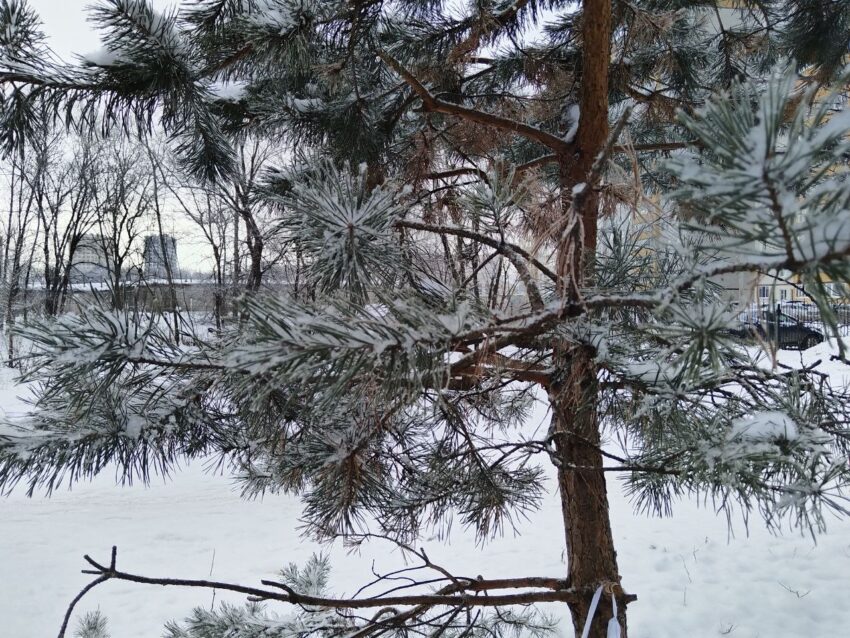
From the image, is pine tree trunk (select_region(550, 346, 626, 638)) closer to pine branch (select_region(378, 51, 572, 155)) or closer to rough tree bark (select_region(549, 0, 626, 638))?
rough tree bark (select_region(549, 0, 626, 638))

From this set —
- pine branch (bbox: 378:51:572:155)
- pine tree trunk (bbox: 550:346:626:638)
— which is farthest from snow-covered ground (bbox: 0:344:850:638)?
pine branch (bbox: 378:51:572:155)

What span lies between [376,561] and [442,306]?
3490mm

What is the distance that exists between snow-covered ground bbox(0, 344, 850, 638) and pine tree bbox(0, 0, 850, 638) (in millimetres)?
1686

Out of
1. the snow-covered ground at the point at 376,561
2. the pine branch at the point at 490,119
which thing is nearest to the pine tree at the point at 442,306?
the pine branch at the point at 490,119

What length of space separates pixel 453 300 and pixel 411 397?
14 centimetres

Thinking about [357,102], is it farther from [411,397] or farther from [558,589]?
[558,589]

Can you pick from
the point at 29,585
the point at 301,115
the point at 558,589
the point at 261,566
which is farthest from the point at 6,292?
the point at 558,589

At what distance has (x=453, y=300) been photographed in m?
0.65

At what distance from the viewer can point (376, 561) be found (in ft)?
12.3

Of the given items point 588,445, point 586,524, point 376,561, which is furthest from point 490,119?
point 376,561

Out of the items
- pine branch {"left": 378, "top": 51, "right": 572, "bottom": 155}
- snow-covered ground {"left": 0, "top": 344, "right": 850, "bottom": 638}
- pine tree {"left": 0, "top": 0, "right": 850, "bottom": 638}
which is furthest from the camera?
snow-covered ground {"left": 0, "top": 344, "right": 850, "bottom": 638}

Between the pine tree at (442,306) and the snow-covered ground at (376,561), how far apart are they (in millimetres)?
1686

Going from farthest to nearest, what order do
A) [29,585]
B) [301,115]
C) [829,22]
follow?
1. [29,585]
2. [829,22]
3. [301,115]

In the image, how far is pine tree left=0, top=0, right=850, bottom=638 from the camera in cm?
50
